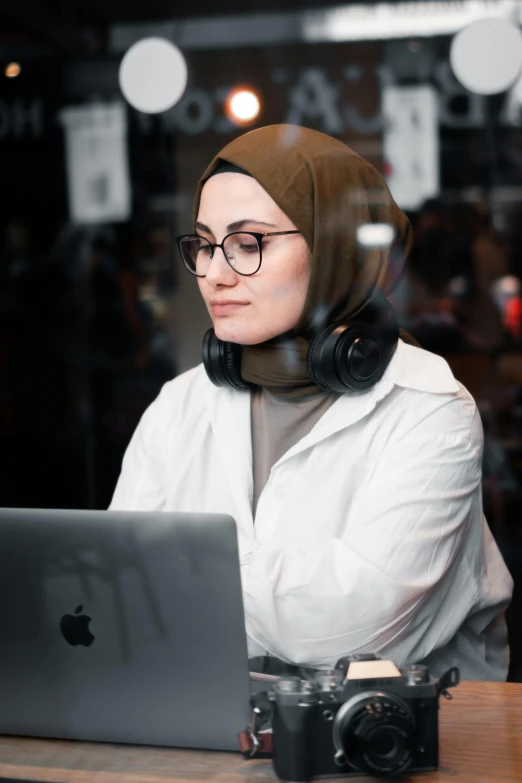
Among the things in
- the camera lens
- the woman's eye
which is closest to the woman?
the woman's eye

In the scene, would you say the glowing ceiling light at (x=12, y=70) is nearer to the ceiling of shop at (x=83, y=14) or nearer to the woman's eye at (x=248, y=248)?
the ceiling of shop at (x=83, y=14)

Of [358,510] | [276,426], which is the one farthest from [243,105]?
[358,510]

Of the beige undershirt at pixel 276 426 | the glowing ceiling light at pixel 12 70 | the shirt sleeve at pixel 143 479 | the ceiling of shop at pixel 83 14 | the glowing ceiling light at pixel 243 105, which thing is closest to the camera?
the beige undershirt at pixel 276 426

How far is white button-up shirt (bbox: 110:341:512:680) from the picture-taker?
1.42m

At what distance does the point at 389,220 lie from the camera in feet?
6.08

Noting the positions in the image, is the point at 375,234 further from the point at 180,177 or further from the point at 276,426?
the point at 180,177

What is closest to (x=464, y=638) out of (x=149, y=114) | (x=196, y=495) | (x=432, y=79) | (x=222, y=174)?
(x=196, y=495)

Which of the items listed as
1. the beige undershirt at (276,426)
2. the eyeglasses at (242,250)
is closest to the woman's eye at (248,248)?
the eyeglasses at (242,250)

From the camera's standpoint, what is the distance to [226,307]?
169 centimetres

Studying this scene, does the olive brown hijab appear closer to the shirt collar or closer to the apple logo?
the shirt collar

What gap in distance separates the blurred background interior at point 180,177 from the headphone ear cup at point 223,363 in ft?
1.25

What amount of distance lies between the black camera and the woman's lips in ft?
2.50

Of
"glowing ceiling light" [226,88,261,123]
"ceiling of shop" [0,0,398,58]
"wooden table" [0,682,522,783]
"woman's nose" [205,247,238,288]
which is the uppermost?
"ceiling of shop" [0,0,398,58]

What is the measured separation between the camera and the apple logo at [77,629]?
1.12m
